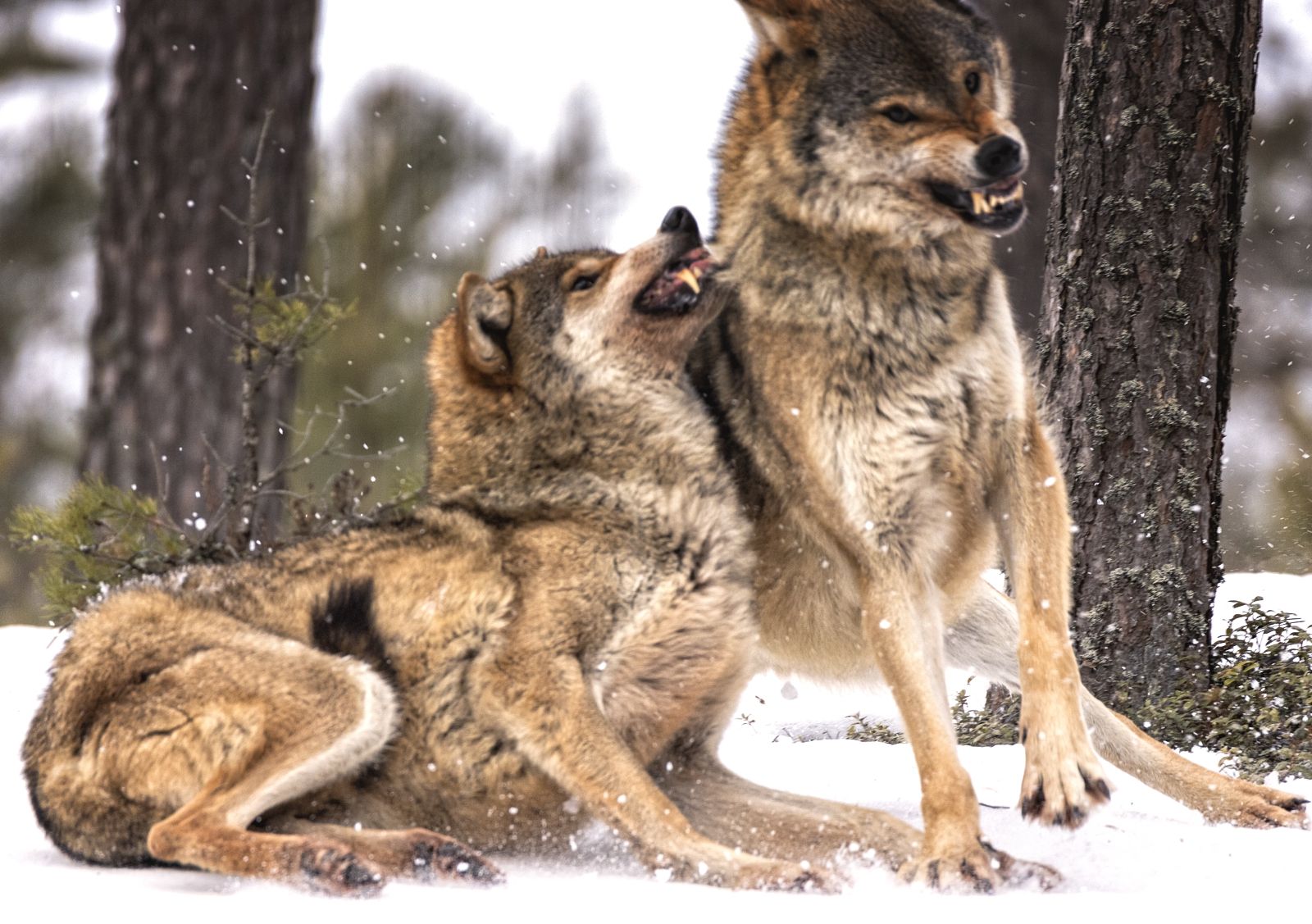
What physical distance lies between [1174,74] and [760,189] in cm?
227

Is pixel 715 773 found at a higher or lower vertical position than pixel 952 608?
lower

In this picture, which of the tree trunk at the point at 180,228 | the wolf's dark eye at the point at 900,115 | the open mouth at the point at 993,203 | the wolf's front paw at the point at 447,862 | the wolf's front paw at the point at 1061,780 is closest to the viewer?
the wolf's front paw at the point at 447,862

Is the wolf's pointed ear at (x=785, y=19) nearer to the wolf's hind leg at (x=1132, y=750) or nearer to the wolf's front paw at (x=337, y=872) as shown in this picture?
the wolf's hind leg at (x=1132, y=750)

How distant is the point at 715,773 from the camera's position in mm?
4508

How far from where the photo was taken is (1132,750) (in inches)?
183

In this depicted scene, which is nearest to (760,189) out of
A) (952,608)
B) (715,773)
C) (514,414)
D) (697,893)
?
(514,414)

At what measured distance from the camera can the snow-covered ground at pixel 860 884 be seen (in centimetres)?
335

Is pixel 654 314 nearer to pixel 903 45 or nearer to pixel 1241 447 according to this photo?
pixel 903 45

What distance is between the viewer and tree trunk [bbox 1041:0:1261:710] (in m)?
5.68

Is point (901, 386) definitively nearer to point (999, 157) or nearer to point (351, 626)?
point (999, 157)

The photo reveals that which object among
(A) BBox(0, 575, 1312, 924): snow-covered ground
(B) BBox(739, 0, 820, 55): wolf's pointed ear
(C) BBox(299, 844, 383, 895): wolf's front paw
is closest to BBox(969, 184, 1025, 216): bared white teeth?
(B) BBox(739, 0, 820, 55): wolf's pointed ear

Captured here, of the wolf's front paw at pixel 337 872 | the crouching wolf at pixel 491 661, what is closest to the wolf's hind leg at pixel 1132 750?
the crouching wolf at pixel 491 661

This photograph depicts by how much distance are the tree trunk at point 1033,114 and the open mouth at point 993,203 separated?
526 centimetres

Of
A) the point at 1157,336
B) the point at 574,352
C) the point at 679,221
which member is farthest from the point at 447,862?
the point at 1157,336
